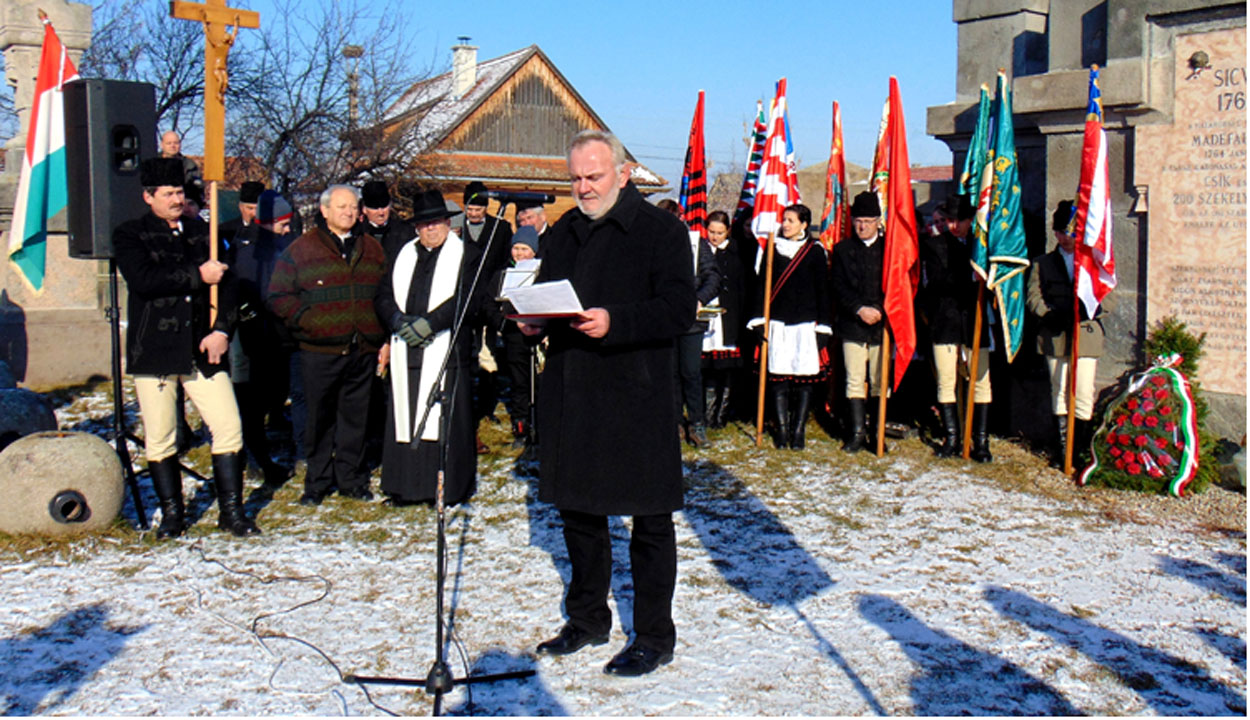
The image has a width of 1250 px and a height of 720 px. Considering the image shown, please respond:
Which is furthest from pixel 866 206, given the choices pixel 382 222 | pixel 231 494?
pixel 231 494

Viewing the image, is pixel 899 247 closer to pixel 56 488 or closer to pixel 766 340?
pixel 766 340

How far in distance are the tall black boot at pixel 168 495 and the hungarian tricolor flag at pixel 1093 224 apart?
5.69 meters

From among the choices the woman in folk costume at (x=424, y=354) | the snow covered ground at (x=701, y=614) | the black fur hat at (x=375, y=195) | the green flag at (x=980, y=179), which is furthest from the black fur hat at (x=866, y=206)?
the black fur hat at (x=375, y=195)

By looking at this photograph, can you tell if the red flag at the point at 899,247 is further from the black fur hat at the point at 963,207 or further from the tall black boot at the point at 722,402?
the tall black boot at the point at 722,402

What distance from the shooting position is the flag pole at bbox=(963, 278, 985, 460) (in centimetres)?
787

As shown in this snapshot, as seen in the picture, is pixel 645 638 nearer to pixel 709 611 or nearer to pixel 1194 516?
pixel 709 611

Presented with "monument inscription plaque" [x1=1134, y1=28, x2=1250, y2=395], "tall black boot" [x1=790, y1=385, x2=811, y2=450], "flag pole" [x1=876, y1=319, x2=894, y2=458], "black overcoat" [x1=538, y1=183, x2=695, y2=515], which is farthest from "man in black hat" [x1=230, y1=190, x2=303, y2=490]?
"monument inscription plaque" [x1=1134, y1=28, x2=1250, y2=395]

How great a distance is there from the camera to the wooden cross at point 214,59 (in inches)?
226

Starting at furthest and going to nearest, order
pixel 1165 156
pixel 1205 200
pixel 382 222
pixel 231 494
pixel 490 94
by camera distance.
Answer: pixel 490 94 → pixel 382 222 → pixel 1165 156 → pixel 1205 200 → pixel 231 494

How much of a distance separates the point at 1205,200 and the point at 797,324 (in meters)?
2.93

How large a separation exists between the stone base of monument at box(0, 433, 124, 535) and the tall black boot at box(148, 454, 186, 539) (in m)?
0.31

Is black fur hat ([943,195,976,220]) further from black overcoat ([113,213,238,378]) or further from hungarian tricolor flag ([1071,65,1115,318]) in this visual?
black overcoat ([113,213,238,378])

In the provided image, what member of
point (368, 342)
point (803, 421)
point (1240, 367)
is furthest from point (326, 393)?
point (1240, 367)

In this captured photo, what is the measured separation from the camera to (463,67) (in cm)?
3728
